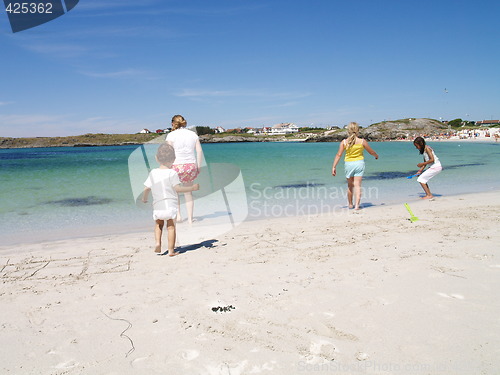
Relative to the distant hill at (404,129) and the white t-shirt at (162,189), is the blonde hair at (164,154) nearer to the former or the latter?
the white t-shirt at (162,189)

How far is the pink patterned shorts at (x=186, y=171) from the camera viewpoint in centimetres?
672

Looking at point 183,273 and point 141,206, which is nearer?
point 183,273

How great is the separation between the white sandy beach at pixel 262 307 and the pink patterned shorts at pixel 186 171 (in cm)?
169

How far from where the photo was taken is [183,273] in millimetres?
4309

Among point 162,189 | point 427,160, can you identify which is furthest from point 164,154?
point 427,160

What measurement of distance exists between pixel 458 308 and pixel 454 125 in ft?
539

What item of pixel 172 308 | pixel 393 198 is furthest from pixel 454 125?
pixel 172 308

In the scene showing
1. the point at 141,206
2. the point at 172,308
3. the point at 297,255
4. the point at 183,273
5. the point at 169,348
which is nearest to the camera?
the point at 169,348

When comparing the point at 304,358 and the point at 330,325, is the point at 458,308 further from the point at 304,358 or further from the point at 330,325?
the point at 304,358

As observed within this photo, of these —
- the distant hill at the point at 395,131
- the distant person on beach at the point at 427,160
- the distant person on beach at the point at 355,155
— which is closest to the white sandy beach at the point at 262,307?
the distant person on beach at the point at 355,155

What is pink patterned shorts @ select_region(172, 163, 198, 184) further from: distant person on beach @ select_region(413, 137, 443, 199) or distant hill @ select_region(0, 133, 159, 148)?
distant hill @ select_region(0, 133, 159, 148)

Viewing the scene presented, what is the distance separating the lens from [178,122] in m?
6.71

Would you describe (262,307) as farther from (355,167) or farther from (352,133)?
(352,133)

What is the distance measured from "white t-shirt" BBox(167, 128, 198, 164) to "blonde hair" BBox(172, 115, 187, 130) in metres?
0.08
